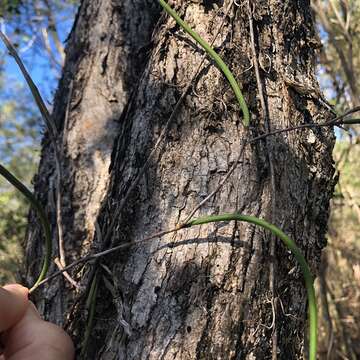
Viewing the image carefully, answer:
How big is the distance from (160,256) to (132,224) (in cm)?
11

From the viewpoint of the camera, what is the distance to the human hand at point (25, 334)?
0.96m

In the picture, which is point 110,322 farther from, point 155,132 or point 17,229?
point 17,229

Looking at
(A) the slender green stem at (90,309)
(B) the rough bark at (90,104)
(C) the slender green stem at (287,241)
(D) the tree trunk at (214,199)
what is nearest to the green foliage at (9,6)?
(B) the rough bark at (90,104)

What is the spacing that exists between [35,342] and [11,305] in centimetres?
9

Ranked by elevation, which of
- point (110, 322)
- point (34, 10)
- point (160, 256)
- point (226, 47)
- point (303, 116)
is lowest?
point (110, 322)

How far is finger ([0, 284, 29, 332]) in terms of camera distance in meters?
0.97

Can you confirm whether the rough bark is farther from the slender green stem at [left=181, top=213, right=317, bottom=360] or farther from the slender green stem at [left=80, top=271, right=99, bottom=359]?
the slender green stem at [left=181, top=213, right=317, bottom=360]

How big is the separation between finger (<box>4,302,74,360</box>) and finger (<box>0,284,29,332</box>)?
0.06 ft

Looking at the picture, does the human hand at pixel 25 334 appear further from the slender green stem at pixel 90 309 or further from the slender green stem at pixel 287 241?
the slender green stem at pixel 287 241

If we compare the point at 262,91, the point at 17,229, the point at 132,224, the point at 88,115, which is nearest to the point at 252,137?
the point at 262,91

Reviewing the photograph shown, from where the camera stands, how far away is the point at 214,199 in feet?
3.45

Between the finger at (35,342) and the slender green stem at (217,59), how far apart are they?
0.62m

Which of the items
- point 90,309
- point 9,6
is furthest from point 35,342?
point 9,6

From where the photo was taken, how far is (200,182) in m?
1.07
